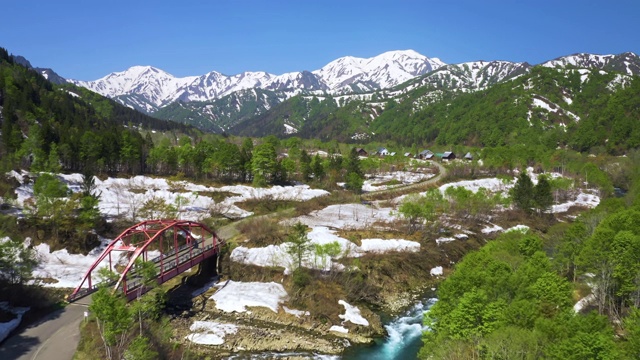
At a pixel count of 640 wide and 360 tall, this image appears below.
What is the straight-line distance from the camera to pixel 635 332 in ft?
72.0

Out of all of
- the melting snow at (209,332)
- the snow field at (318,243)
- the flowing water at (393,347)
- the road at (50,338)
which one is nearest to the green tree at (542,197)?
the snow field at (318,243)

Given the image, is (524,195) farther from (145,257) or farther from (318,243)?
(145,257)

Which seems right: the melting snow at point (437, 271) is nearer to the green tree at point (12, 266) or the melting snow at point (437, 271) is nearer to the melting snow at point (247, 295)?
the melting snow at point (247, 295)

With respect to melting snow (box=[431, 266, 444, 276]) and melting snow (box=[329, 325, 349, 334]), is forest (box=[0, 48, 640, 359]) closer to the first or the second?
melting snow (box=[329, 325, 349, 334])

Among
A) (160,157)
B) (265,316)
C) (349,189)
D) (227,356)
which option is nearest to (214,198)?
(160,157)

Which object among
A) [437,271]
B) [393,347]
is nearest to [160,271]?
[393,347]

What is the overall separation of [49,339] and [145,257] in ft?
63.0

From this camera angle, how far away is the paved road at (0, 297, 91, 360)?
25984 mm

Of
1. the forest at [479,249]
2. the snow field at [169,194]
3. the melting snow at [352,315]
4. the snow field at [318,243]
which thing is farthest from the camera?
the snow field at [169,194]

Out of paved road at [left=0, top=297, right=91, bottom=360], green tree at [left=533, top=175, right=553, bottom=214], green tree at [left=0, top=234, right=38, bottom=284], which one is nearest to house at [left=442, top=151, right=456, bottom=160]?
green tree at [left=533, top=175, right=553, bottom=214]

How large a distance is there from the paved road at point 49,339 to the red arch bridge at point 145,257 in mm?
2465

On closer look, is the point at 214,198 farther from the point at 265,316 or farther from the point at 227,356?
the point at 227,356

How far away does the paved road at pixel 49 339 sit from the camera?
26.0 m

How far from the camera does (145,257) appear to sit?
47.2 metres
